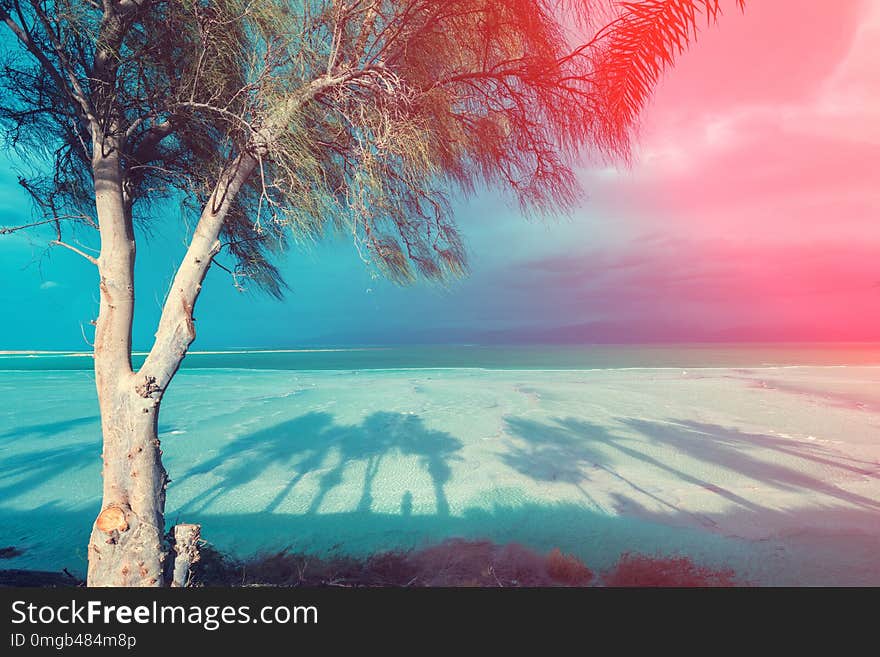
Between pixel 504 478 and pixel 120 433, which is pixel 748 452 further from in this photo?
pixel 120 433

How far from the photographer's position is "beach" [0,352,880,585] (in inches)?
197

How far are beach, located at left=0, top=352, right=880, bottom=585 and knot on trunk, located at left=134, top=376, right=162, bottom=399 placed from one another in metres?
3.46

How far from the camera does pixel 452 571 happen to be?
429 centimetres

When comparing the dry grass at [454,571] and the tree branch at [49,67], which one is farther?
the dry grass at [454,571]

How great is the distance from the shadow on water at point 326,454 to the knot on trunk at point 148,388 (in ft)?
14.6

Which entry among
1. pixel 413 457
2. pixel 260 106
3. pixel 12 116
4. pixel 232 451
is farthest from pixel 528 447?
pixel 12 116

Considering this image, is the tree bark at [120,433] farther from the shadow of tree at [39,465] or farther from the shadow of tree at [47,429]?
the shadow of tree at [47,429]

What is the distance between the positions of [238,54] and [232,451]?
863cm

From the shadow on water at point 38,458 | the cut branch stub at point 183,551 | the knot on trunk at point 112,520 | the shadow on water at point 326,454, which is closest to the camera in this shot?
the knot on trunk at point 112,520

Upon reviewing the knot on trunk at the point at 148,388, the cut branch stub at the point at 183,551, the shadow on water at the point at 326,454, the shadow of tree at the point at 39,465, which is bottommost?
the shadow on water at the point at 326,454

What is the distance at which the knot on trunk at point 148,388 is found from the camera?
2287 millimetres

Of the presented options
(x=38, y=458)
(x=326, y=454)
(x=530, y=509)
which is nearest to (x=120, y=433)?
(x=530, y=509)

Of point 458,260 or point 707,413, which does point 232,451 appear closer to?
point 458,260

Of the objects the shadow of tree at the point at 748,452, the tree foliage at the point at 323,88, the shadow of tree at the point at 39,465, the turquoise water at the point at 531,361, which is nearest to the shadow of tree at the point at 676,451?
the shadow of tree at the point at 748,452
